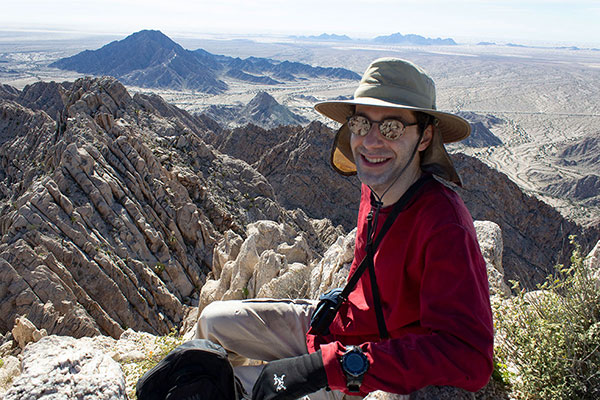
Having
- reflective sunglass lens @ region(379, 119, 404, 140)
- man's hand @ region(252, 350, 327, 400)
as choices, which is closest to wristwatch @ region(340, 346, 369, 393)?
man's hand @ region(252, 350, 327, 400)

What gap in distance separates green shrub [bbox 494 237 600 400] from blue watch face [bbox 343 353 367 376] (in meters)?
1.53

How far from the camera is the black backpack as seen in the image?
304cm

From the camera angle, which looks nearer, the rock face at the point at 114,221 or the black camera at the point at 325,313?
the black camera at the point at 325,313

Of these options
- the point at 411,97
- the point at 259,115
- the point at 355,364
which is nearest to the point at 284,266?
the point at 411,97

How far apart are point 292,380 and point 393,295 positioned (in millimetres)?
1052

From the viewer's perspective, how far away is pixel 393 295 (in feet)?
10.9

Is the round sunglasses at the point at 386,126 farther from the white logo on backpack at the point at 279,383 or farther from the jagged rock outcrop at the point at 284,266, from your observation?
the jagged rock outcrop at the point at 284,266

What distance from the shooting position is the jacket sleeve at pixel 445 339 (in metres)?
2.58

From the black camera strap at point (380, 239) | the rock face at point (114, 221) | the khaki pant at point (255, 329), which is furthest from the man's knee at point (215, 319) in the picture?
the rock face at point (114, 221)

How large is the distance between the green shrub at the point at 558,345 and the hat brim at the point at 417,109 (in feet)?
4.94

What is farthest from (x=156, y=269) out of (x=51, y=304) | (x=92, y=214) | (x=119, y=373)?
(x=119, y=373)

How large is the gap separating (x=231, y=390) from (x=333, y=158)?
2.64 metres

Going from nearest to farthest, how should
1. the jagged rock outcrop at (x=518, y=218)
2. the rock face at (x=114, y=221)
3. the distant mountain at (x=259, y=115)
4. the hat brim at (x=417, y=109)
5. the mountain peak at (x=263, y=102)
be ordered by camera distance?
the hat brim at (x=417, y=109) < the rock face at (x=114, y=221) < the jagged rock outcrop at (x=518, y=218) < the distant mountain at (x=259, y=115) < the mountain peak at (x=263, y=102)

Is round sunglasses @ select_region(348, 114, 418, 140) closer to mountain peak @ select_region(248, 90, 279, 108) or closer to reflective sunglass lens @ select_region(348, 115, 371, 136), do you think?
reflective sunglass lens @ select_region(348, 115, 371, 136)
